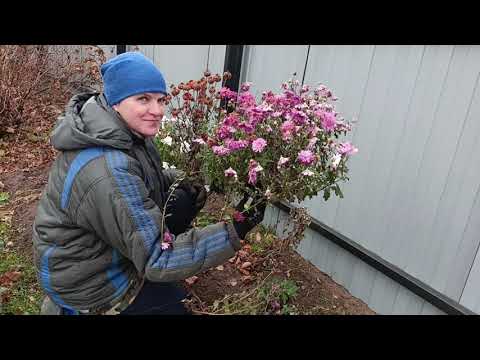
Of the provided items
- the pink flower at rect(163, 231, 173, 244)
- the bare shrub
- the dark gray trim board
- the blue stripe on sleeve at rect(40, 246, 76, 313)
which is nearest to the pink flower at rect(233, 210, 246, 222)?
the pink flower at rect(163, 231, 173, 244)

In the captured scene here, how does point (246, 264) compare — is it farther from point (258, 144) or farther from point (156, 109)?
point (156, 109)

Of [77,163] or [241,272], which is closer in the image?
[77,163]

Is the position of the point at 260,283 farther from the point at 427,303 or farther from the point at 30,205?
the point at 30,205

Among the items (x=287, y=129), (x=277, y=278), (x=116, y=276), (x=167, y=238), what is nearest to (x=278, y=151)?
(x=287, y=129)

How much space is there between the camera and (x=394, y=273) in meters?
2.94

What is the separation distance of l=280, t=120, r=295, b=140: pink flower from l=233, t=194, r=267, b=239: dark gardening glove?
333 mm

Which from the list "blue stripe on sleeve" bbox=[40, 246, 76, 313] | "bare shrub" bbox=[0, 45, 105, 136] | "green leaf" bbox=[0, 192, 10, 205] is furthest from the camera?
"bare shrub" bbox=[0, 45, 105, 136]

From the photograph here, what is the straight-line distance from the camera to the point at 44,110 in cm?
607

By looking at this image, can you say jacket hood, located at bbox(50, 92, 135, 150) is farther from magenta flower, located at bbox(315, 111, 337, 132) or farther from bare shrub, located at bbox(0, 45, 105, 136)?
bare shrub, located at bbox(0, 45, 105, 136)

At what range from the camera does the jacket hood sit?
1748mm

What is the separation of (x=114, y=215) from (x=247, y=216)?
0.59 m

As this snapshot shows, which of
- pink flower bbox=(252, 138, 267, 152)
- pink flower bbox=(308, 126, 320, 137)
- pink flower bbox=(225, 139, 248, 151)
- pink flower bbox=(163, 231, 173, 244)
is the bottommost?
pink flower bbox=(163, 231, 173, 244)

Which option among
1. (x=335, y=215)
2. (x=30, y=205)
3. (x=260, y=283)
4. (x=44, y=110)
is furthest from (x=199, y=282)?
(x=44, y=110)
